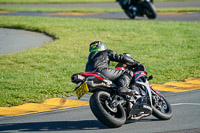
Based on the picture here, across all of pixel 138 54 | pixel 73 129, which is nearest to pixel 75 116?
pixel 73 129

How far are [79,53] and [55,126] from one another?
8356 millimetres

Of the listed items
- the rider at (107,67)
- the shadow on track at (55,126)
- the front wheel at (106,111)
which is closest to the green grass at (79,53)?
the shadow on track at (55,126)

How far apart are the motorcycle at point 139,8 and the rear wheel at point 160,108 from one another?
15474 mm

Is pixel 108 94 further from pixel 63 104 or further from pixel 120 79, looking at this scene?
pixel 63 104

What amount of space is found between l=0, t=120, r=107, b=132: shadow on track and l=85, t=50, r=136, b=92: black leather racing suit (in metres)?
0.87

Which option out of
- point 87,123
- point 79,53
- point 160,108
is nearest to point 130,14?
point 79,53

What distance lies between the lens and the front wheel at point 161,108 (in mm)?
7965

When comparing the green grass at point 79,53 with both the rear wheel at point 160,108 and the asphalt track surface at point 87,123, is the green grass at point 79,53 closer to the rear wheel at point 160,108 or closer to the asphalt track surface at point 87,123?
the asphalt track surface at point 87,123

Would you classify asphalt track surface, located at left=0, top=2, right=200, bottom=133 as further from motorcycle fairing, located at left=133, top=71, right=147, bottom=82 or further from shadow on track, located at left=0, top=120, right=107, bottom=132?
motorcycle fairing, located at left=133, top=71, right=147, bottom=82

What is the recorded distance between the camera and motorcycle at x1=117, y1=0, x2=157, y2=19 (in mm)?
23420

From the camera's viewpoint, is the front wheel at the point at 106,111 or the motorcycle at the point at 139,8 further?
the motorcycle at the point at 139,8

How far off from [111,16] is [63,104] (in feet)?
55.8

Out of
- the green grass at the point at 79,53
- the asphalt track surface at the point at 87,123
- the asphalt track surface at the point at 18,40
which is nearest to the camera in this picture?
the asphalt track surface at the point at 87,123

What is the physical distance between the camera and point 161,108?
27.3 feet
